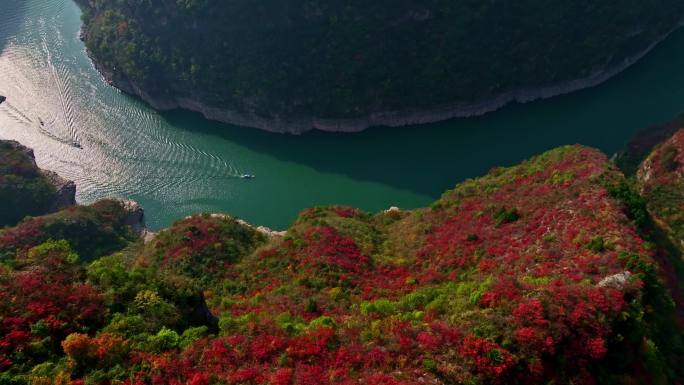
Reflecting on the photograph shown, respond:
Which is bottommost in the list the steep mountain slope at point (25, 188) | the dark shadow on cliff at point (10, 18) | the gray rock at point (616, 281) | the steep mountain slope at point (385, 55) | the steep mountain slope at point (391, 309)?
the steep mountain slope at point (25, 188)

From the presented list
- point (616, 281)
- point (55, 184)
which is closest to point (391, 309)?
point (616, 281)

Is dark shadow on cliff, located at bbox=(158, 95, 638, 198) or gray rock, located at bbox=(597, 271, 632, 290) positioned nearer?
gray rock, located at bbox=(597, 271, 632, 290)

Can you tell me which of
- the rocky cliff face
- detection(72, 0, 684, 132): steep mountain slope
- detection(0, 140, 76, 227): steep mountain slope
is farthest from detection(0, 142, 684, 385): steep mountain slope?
detection(72, 0, 684, 132): steep mountain slope

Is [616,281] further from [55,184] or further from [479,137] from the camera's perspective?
[55,184]

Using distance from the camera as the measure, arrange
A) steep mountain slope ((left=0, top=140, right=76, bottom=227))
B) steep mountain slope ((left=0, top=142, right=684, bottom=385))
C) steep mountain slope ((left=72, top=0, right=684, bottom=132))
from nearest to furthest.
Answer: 1. steep mountain slope ((left=0, top=142, right=684, bottom=385))
2. steep mountain slope ((left=0, top=140, right=76, bottom=227))
3. steep mountain slope ((left=72, top=0, right=684, bottom=132))

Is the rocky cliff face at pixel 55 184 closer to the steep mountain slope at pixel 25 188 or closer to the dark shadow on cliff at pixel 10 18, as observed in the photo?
the steep mountain slope at pixel 25 188

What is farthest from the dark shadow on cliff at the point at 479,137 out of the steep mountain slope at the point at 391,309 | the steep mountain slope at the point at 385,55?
the steep mountain slope at the point at 391,309

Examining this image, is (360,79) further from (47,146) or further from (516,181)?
(47,146)

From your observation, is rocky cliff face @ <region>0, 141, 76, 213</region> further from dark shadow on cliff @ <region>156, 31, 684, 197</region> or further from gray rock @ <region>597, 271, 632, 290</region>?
gray rock @ <region>597, 271, 632, 290</region>
